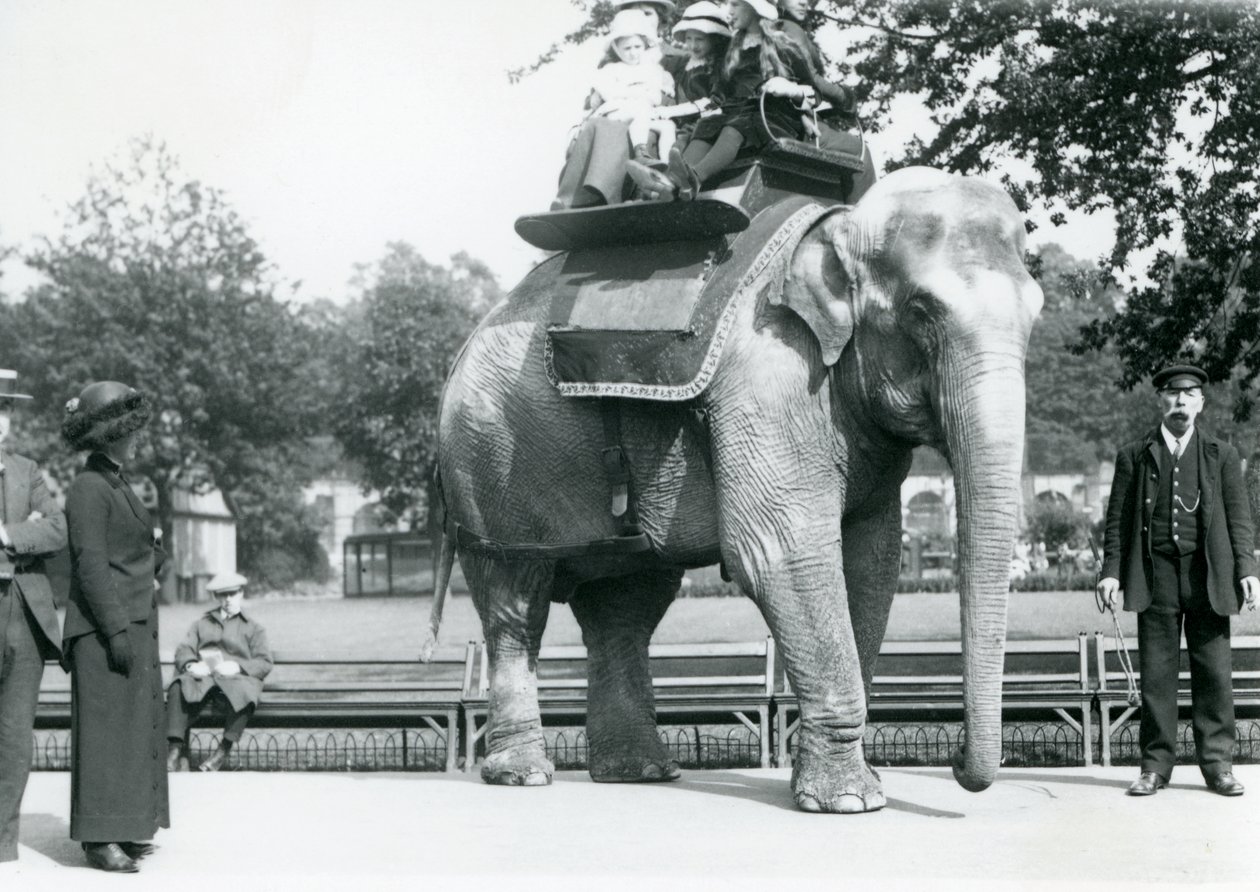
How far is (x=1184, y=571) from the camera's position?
7.57 metres

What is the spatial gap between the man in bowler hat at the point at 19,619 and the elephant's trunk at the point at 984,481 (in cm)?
355

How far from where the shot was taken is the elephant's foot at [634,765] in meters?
8.41

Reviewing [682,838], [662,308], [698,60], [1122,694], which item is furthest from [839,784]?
[1122,694]

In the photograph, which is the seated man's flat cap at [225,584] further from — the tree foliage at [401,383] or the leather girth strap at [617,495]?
the tree foliage at [401,383]

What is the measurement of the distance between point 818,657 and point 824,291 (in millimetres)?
1535

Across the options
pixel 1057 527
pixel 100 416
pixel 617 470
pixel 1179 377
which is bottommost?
pixel 617 470

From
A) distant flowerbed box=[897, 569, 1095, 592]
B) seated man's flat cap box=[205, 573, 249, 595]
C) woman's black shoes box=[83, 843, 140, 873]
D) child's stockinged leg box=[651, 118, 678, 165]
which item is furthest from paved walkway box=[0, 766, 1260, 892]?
distant flowerbed box=[897, 569, 1095, 592]

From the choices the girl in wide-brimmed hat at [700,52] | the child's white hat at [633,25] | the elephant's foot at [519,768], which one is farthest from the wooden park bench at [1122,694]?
the child's white hat at [633,25]

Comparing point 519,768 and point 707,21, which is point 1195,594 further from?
point 707,21

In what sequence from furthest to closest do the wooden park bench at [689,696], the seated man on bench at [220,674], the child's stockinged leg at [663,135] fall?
the seated man on bench at [220,674]
the wooden park bench at [689,696]
the child's stockinged leg at [663,135]

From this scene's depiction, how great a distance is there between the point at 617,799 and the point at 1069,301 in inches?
2719

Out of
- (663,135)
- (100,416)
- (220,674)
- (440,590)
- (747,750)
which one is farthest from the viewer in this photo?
(747,750)

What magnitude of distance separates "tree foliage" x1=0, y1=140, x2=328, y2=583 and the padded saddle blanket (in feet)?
105

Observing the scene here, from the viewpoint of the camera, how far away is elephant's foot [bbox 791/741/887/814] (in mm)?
6930
